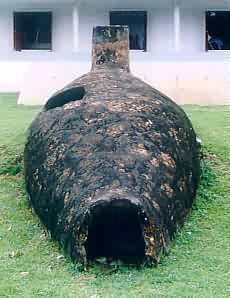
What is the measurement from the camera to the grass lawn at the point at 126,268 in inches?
211

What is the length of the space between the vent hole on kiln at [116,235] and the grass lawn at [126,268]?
195 mm

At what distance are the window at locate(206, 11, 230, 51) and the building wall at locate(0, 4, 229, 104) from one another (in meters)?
0.19

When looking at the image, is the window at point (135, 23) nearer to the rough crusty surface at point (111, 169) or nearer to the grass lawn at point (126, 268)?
the grass lawn at point (126, 268)

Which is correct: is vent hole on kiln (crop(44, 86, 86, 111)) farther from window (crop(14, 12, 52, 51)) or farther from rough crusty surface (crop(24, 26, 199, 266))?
window (crop(14, 12, 52, 51))

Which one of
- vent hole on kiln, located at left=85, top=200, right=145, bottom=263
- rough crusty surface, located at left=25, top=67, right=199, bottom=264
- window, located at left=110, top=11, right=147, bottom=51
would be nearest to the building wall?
window, located at left=110, top=11, right=147, bottom=51

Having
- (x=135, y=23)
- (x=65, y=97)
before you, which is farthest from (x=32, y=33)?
(x=65, y=97)

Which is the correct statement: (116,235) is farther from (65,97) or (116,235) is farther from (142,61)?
(142,61)

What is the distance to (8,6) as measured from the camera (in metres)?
19.6

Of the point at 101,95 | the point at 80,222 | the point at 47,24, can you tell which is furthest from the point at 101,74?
the point at 47,24

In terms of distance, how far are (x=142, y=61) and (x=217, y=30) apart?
465cm

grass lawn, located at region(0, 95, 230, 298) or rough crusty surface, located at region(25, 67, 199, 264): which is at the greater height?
rough crusty surface, located at region(25, 67, 199, 264)

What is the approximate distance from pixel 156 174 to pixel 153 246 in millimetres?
737

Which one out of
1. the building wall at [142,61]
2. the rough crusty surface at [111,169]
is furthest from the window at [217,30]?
the rough crusty surface at [111,169]

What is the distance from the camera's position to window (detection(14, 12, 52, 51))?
19.5 meters
